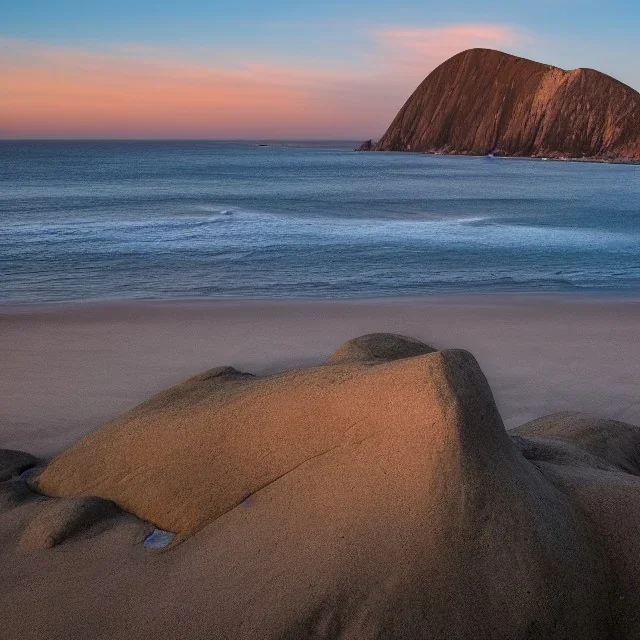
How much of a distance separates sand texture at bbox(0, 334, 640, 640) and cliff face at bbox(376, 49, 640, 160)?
119623 millimetres

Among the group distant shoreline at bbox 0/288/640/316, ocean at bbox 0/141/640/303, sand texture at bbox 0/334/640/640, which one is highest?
sand texture at bbox 0/334/640/640

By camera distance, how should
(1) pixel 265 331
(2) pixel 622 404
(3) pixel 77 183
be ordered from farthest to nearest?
A: (3) pixel 77 183, (1) pixel 265 331, (2) pixel 622 404

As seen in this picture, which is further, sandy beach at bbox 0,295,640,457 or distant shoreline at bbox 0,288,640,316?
distant shoreline at bbox 0,288,640,316

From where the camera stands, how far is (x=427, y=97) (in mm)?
146375

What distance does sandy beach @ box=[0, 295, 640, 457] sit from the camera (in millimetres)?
7391

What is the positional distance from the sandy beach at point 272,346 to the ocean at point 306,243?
7.79 feet

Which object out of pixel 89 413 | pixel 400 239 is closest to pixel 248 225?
pixel 400 239

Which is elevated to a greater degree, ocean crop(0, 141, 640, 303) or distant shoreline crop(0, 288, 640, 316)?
distant shoreline crop(0, 288, 640, 316)

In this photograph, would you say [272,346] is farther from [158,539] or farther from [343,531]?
[343,531]

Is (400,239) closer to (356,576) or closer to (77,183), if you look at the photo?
(356,576)

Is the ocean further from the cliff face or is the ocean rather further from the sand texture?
the cliff face

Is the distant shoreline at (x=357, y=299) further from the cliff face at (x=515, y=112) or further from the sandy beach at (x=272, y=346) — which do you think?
the cliff face at (x=515, y=112)

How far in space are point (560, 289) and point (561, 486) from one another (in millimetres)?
14550

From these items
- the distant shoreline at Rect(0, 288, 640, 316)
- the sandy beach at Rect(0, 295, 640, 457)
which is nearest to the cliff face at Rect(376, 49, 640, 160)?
the distant shoreline at Rect(0, 288, 640, 316)
